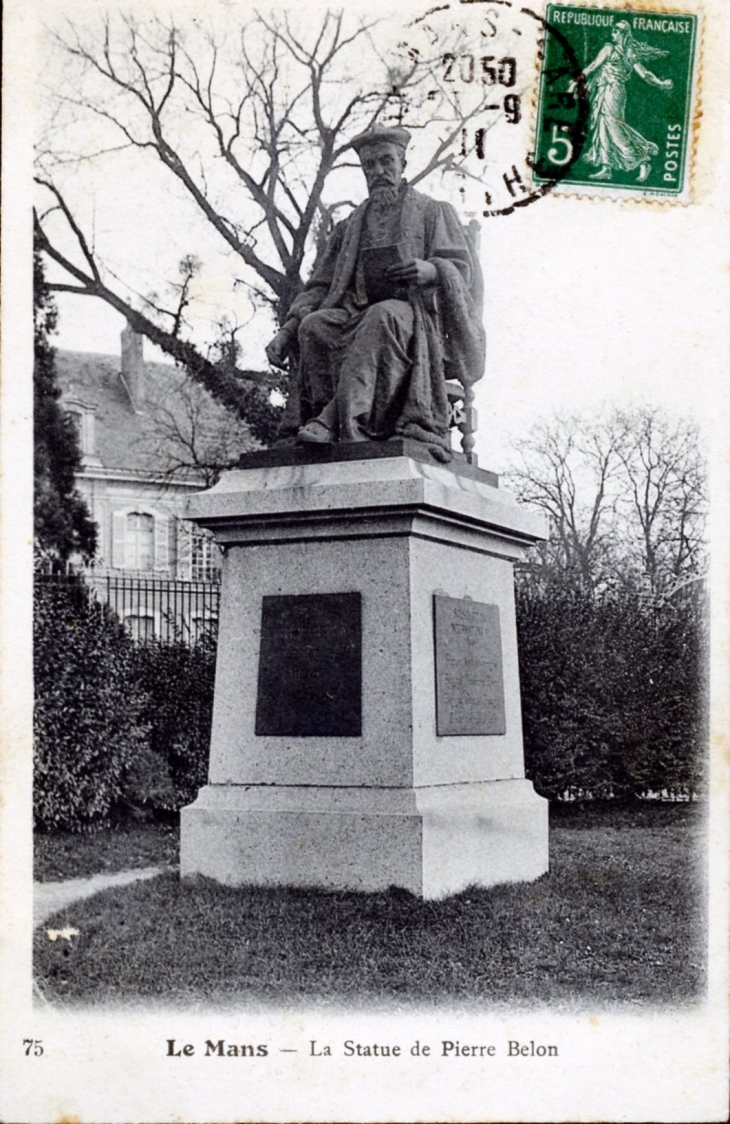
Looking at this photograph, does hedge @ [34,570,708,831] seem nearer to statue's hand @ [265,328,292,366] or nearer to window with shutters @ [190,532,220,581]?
statue's hand @ [265,328,292,366]

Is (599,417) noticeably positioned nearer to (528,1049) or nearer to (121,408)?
(121,408)

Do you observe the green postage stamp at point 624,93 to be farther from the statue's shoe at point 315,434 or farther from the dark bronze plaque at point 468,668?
the dark bronze plaque at point 468,668

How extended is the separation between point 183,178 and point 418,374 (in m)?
12.6

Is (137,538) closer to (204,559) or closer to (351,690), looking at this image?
(204,559)

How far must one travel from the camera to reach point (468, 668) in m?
6.70

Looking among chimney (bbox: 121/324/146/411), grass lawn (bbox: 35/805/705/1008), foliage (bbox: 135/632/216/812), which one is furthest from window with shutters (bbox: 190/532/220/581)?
grass lawn (bbox: 35/805/705/1008)

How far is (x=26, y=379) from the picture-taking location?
542 cm

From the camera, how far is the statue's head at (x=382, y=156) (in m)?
6.96

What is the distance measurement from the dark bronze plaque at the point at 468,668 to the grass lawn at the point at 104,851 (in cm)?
292

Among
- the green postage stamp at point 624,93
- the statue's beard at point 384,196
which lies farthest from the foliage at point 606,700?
the green postage stamp at point 624,93

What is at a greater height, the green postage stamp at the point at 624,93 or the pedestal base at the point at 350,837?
the green postage stamp at the point at 624,93

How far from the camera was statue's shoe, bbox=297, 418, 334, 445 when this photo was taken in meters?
6.57

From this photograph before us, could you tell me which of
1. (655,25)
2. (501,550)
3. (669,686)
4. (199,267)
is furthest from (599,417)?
(655,25)

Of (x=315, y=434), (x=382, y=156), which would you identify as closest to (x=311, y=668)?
(x=315, y=434)
